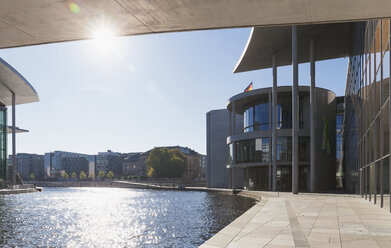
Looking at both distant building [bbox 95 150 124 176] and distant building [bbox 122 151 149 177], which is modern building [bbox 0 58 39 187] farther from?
distant building [bbox 95 150 124 176]

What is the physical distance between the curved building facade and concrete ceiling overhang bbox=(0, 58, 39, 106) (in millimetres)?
33300

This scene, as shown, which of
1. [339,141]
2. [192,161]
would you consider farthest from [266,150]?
[192,161]

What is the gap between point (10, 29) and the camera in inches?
191

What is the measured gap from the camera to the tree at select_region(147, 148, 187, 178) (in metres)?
103

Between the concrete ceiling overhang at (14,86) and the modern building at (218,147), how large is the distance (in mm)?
31183

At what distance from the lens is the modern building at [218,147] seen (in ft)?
198

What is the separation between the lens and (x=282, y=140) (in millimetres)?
42562

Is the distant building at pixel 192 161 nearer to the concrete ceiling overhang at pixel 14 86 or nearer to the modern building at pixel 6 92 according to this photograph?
the concrete ceiling overhang at pixel 14 86

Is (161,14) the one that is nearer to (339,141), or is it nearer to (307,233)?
(307,233)

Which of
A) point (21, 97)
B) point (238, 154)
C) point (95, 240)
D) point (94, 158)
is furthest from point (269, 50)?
point (94, 158)

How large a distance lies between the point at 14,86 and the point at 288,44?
45.1 metres

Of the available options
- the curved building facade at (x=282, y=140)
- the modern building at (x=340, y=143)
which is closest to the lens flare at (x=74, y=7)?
the curved building facade at (x=282, y=140)

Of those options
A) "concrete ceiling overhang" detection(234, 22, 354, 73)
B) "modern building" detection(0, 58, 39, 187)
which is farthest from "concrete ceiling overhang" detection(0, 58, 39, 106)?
"concrete ceiling overhang" detection(234, 22, 354, 73)

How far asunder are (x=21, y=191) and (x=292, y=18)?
53.5 meters
